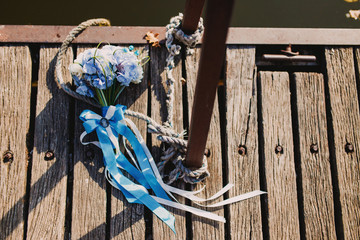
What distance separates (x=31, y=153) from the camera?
2.06 m

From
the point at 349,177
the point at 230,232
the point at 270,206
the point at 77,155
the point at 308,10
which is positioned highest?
the point at 308,10

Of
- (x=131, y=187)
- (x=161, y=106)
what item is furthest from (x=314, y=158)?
(x=131, y=187)

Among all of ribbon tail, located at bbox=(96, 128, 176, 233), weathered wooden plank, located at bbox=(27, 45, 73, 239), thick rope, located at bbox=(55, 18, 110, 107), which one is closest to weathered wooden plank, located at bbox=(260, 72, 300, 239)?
ribbon tail, located at bbox=(96, 128, 176, 233)

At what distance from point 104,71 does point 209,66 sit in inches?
33.0

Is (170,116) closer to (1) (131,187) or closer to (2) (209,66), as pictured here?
(1) (131,187)

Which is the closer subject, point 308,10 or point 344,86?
point 344,86

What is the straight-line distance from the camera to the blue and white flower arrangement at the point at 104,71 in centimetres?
195

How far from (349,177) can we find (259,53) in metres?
0.99

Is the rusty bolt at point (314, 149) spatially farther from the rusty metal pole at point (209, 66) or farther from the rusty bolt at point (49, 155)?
the rusty bolt at point (49, 155)

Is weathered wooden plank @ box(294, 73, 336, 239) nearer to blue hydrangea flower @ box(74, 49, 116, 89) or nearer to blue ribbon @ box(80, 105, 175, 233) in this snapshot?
blue ribbon @ box(80, 105, 175, 233)

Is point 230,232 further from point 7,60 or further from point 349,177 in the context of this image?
point 7,60

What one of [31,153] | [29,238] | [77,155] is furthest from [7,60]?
[29,238]

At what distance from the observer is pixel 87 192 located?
200 cm

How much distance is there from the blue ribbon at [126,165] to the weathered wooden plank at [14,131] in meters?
0.42
